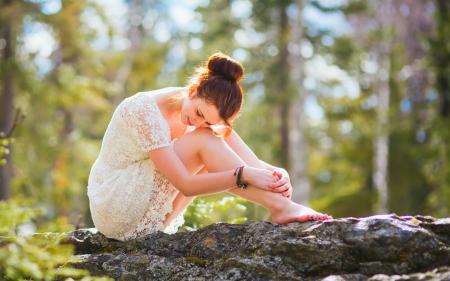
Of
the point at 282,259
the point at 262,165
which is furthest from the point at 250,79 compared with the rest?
the point at 282,259

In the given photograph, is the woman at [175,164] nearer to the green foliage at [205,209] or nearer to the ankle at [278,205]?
the ankle at [278,205]

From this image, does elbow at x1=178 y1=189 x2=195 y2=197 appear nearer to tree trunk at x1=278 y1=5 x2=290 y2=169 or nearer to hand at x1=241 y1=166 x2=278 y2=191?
hand at x1=241 y1=166 x2=278 y2=191

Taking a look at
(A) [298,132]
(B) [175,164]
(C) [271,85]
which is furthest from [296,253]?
(C) [271,85]

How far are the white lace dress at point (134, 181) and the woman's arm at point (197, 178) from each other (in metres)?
0.10

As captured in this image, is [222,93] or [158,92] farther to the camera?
[158,92]

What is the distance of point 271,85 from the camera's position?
470 inches

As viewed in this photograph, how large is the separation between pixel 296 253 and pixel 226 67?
117cm

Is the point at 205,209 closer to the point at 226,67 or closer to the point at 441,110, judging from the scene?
the point at 226,67

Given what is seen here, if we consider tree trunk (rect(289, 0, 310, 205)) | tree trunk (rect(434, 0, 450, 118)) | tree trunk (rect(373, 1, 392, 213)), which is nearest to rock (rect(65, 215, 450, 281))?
tree trunk (rect(434, 0, 450, 118))

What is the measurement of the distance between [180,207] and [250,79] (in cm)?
954

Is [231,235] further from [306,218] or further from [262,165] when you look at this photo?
[262,165]

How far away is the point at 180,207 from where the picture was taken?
3.04 meters

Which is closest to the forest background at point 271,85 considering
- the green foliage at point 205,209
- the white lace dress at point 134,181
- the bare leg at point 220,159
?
the green foliage at point 205,209

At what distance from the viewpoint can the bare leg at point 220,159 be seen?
278 centimetres
